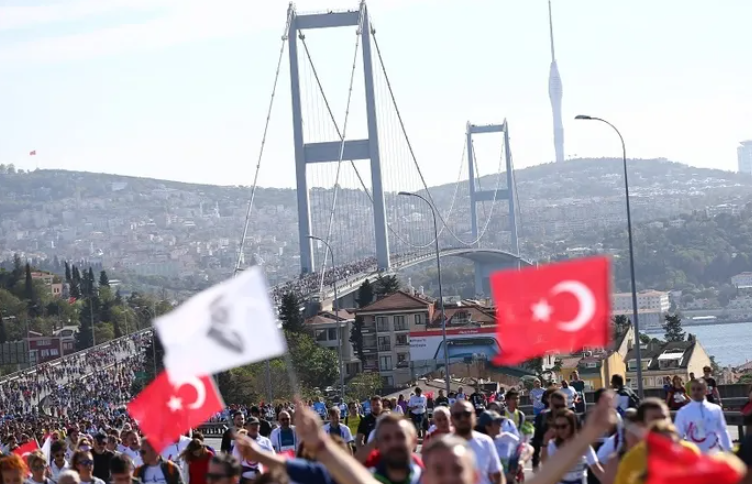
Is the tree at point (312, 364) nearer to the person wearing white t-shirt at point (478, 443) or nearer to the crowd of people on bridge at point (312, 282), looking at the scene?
the crowd of people on bridge at point (312, 282)

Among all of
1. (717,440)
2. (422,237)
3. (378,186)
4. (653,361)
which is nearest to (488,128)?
(422,237)

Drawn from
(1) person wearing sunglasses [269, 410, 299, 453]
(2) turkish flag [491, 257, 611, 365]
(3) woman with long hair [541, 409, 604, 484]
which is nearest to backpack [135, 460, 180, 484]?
(3) woman with long hair [541, 409, 604, 484]

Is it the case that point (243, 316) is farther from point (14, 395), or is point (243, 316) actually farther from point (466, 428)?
point (14, 395)

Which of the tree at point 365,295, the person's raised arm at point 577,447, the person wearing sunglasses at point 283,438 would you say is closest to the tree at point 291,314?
the tree at point 365,295

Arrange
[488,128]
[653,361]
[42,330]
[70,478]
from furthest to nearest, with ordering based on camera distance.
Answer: [42,330], [488,128], [653,361], [70,478]

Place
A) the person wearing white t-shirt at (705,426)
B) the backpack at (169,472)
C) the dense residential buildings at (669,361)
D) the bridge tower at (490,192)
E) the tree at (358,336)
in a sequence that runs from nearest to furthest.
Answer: the person wearing white t-shirt at (705,426) < the backpack at (169,472) < the dense residential buildings at (669,361) < the tree at (358,336) < the bridge tower at (490,192)

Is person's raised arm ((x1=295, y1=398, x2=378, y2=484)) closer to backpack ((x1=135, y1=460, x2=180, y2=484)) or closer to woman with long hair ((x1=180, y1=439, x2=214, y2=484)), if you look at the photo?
backpack ((x1=135, y1=460, x2=180, y2=484))

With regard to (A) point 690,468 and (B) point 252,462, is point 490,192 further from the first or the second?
(A) point 690,468
